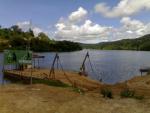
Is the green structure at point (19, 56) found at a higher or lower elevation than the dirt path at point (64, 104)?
higher

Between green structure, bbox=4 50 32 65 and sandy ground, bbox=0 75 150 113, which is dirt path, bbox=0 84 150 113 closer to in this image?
sandy ground, bbox=0 75 150 113

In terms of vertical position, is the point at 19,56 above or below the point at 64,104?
above

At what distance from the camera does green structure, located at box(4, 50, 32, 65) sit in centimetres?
3025

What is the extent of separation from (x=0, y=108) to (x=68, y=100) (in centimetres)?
465

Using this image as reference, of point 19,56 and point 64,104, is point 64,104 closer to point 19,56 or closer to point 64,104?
point 64,104

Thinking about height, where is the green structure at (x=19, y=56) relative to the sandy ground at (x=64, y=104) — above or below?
above

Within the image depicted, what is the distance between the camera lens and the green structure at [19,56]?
99.2 feet

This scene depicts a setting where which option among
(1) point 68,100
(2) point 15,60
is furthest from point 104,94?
(2) point 15,60

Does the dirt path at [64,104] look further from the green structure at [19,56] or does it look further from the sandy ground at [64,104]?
the green structure at [19,56]

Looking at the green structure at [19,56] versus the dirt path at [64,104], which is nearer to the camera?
the dirt path at [64,104]

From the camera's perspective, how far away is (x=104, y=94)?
22.2 metres

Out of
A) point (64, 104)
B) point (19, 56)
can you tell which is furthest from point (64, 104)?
point (19, 56)

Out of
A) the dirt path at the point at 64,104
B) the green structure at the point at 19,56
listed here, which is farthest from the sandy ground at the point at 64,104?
the green structure at the point at 19,56

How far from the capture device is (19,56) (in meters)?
32.6
